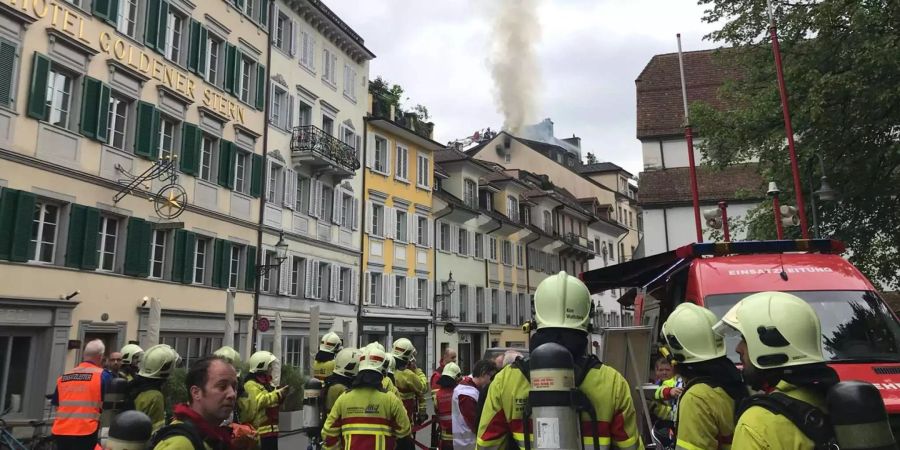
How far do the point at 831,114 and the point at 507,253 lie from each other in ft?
98.1

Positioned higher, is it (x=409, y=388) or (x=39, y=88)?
(x=39, y=88)

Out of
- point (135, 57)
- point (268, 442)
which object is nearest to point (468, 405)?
point (268, 442)

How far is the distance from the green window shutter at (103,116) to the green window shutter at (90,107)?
69mm

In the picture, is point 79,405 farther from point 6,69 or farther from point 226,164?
point 226,164

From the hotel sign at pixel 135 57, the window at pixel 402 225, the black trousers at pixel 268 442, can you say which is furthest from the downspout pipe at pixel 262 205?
the black trousers at pixel 268 442

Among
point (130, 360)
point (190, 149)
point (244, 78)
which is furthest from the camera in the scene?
point (244, 78)

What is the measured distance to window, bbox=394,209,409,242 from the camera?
34.0 meters

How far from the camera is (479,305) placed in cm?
4050

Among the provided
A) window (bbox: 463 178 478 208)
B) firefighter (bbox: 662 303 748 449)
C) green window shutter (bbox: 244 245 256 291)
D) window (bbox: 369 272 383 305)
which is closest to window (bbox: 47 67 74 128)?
green window shutter (bbox: 244 245 256 291)

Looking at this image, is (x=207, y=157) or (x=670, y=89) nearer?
(x=207, y=157)

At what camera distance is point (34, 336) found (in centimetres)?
1546

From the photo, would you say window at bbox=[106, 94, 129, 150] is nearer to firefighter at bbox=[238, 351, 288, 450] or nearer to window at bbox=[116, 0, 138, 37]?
window at bbox=[116, 0, 138, 37]

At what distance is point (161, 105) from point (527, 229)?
95.0ft

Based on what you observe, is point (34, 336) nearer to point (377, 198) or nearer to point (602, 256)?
point (377, 198)
